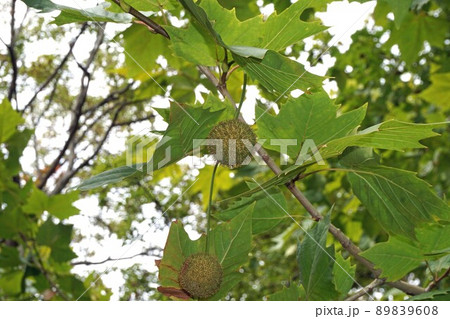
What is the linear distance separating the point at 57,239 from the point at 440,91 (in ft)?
5.02

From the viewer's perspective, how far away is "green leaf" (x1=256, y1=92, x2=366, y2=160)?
570 millimetres

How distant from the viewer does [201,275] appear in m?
0.58

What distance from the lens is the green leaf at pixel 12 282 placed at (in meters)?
1.61

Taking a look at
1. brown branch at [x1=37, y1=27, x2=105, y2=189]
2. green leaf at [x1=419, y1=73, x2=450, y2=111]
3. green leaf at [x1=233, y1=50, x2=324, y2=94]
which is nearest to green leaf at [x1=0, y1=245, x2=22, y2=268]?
brown branch at [x1=37, y1=27, x2=105, y2=189]

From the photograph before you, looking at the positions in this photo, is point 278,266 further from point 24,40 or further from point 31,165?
point 24,40

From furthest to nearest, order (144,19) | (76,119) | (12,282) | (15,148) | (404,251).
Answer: (76,119), (12,282), (15,148), (404,251), (144,19)

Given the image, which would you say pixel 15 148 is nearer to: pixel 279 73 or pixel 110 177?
pixel 110 177

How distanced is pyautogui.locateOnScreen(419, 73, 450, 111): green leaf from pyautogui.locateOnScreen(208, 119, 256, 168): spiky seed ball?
5.45ft

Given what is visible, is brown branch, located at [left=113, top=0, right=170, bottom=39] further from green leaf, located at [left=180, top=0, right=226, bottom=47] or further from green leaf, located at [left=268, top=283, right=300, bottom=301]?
green leaf, located at [left=268, top=283, right=300, bottom=301]

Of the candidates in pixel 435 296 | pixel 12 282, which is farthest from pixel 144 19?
pixel 12 282

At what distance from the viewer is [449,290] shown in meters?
0.61

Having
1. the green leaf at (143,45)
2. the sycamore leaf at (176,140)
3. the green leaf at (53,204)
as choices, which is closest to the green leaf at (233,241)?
the sycamore leaf at (176,140)

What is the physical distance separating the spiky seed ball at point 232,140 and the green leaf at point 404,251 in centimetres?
25

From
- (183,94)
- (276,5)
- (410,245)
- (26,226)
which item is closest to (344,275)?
(410,245)
